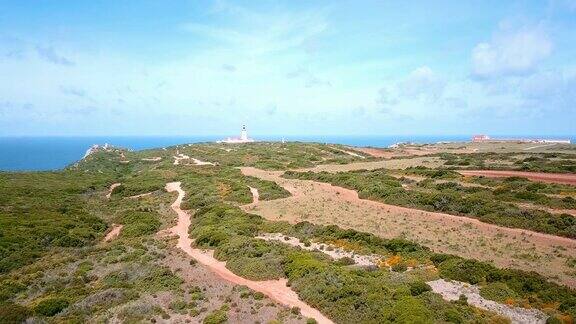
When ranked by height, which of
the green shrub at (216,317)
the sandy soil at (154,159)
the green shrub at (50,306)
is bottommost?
the sandy soil at (154,159)

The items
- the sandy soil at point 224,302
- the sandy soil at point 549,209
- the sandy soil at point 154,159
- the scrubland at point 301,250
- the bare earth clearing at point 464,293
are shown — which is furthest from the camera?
the sandy soil at point 154,159

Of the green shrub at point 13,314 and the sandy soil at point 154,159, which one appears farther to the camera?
the sandy soil at point 154,159

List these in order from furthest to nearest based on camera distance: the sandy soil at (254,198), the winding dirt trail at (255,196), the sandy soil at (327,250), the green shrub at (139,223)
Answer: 1. the winding dirt trail at (255,196)
2. the sandy soil at (254,198)
3. the green shrub at (139,223)
4. the sandy soil at (327,250)

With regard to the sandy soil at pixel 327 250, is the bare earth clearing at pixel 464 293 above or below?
above

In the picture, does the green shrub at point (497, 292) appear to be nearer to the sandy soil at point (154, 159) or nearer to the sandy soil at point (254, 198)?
the sandy soil at point (254, 198)

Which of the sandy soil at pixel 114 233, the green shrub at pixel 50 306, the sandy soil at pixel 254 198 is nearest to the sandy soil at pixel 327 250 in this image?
the sandy soil at pixel 254 198

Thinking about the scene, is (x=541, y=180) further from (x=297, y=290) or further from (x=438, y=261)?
(x=297, y=290)
